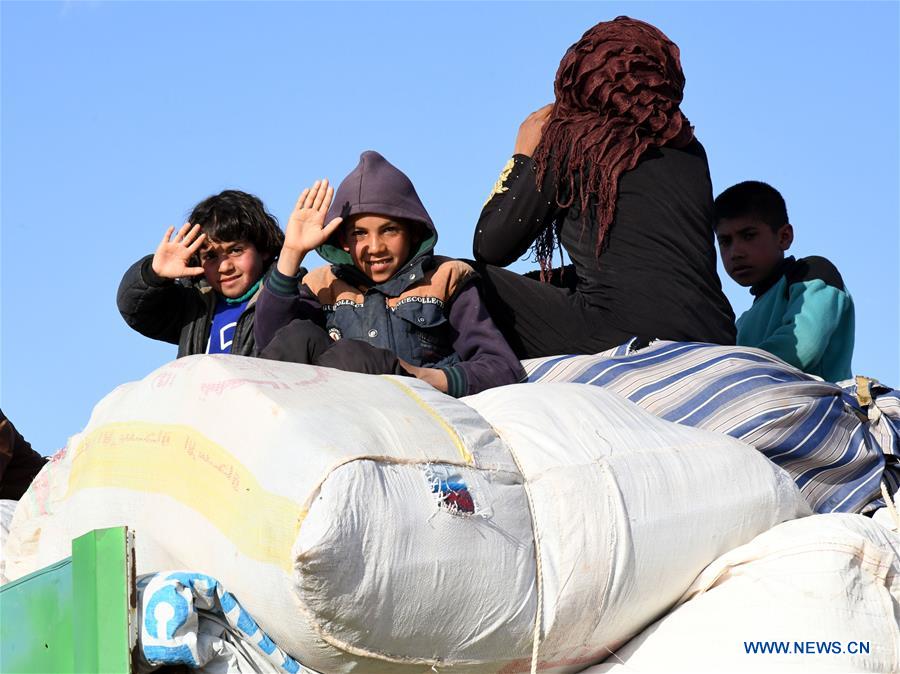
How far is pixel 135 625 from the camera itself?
1751mm

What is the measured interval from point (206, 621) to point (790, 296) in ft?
7.69

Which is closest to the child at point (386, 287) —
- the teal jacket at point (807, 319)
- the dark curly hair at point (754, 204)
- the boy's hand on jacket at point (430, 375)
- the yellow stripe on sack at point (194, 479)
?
the boy's hand on jacket at point (430, 375)

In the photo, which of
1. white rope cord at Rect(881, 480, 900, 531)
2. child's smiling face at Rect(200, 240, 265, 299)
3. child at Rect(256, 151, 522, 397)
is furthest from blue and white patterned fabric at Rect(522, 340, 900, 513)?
child's smiling face at Rect(200, 240, 265, 299)

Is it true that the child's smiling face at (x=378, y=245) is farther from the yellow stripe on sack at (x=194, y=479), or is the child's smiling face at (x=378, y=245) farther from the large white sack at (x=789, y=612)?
the large white sack at (x=789, y=612)

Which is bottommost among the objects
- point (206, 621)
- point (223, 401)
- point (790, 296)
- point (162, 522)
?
point (206, 621)

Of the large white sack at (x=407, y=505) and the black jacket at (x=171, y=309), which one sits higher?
the black jacket at (x=171, y=309)

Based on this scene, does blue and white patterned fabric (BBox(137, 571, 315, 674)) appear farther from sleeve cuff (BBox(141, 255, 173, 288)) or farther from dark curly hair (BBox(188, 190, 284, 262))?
dark curly hair (BBox(188, 190, 284, 262))

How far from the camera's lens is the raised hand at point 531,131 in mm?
3279

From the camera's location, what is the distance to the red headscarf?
10.4 feet

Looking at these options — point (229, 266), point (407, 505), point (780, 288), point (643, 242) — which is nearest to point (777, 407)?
point (643, 242)

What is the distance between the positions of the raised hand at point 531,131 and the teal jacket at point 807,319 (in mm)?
859

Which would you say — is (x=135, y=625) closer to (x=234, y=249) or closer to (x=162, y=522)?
(x=162, y=522)

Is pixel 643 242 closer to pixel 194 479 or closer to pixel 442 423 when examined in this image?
pixel 442 423

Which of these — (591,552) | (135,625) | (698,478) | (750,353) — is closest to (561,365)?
(750,353)
